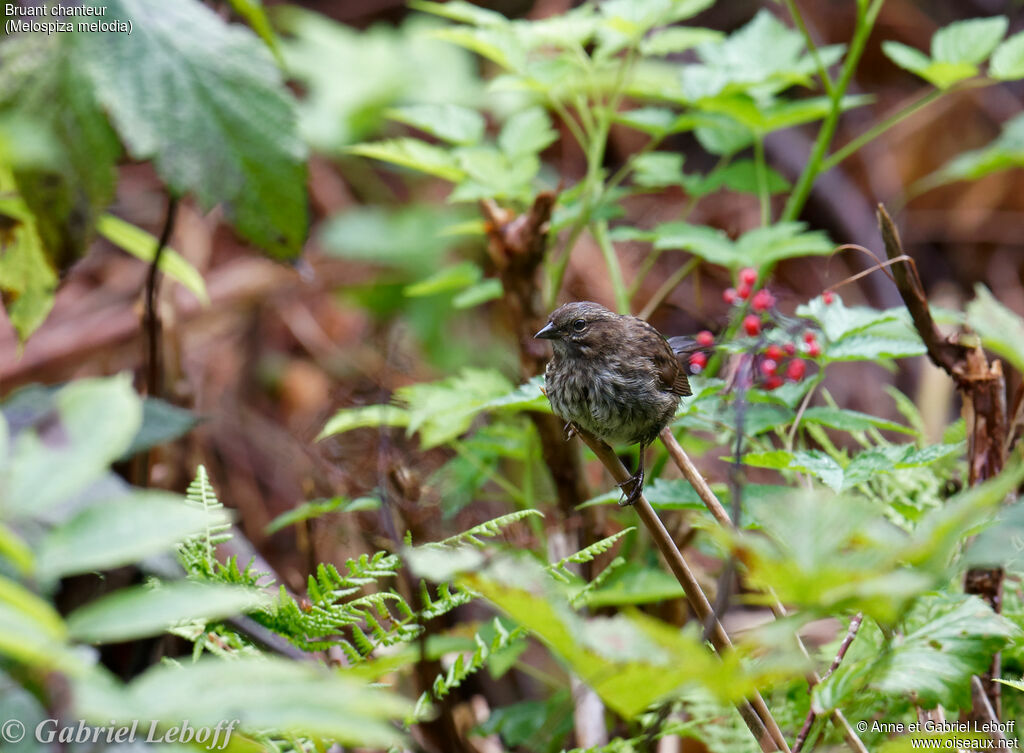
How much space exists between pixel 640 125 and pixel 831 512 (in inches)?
68.3

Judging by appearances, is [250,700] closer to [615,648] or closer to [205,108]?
[615,648]

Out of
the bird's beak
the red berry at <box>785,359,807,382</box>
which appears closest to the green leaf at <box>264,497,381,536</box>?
the bird's beak

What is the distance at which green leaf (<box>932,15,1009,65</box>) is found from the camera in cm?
205

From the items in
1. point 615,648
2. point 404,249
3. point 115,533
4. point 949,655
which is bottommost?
point 404,249

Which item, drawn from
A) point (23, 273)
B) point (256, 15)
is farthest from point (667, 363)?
point (23, 273)

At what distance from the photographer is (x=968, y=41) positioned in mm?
2072

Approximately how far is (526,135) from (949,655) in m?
1.61

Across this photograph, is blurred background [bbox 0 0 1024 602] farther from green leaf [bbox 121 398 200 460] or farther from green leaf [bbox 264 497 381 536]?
green leaf [bbox 121 398 200 460]

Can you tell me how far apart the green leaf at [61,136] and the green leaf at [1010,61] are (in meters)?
1.98

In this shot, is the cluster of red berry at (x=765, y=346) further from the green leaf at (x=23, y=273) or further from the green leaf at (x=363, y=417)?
the green leaf at (x=23, y=273)

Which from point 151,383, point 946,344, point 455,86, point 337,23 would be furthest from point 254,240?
point 337,23

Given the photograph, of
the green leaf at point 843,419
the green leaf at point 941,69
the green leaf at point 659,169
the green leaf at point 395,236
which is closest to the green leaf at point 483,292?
the green leaf at point 659,169

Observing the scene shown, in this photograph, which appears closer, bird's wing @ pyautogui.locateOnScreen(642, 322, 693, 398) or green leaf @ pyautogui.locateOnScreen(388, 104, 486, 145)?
bird's wing @ pyautogui.locateOnScreen(642, 322, 693, 398)

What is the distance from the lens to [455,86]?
572 cm
